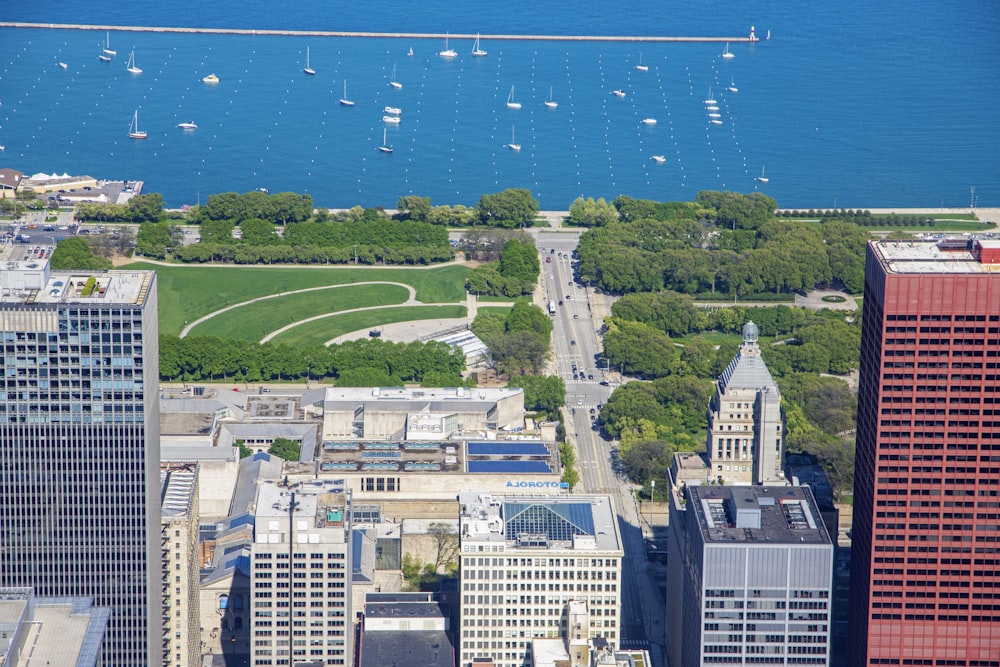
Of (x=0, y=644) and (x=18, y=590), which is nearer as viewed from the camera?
(x=0, y=644)
